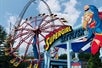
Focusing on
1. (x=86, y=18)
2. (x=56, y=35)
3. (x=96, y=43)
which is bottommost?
(x=96, y=43)

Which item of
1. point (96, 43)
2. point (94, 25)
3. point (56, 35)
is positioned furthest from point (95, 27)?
point (56, 35)

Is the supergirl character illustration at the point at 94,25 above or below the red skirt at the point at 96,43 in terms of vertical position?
above

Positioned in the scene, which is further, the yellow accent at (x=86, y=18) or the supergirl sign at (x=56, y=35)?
the supergirl sign at (x=56, y=35)

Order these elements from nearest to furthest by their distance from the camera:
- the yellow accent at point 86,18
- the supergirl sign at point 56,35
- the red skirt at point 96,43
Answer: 1. the red skirt at point 96,43
2. the yellow accent at point 86,18
3. the supergirl sign at point 56,35

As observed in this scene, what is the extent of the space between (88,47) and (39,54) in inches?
381

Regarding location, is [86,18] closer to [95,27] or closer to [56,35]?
[95,27]

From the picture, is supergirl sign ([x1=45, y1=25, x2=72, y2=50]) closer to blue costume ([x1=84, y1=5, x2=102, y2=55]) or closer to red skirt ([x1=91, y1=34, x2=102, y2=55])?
blue costume ([x1=84, y1=5, x2=102, y2=55])

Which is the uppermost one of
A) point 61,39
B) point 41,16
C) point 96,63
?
point 41,16

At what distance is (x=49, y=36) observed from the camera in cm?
3575

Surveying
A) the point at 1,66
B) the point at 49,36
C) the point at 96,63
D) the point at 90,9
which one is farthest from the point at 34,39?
the point at 1,66

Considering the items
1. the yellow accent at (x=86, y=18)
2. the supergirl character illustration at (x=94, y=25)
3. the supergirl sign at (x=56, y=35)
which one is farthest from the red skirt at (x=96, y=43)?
the supergirl sign at (x=56, y=35)

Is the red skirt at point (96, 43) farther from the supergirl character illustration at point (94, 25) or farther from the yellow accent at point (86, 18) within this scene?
the yellow accent at point (86, 18)

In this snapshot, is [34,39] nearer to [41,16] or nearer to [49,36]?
[41,16]

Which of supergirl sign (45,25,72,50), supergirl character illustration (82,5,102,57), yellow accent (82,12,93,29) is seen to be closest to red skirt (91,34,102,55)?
supergirl character illustration (82,5,102,57)
